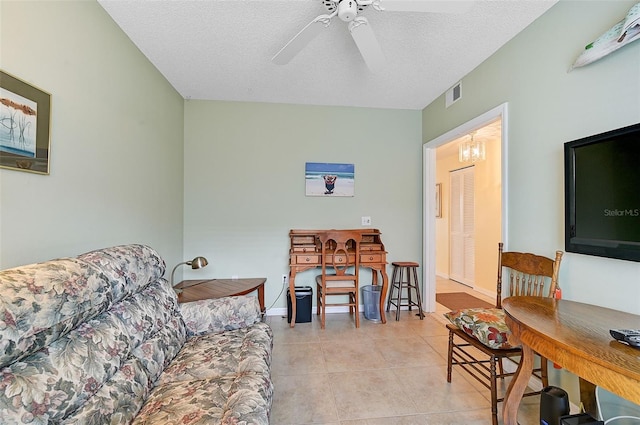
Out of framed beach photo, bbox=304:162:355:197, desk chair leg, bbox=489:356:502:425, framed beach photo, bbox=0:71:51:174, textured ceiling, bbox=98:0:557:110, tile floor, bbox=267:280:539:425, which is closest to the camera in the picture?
framed beach photo, bbox=0:71:51:174

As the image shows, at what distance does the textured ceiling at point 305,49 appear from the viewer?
6.27 feet

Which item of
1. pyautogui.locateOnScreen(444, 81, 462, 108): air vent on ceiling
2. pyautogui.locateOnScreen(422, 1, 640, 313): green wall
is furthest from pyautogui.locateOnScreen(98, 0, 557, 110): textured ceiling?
pyautogui.locateOnScreen(422, 1, 640, 313): green wall

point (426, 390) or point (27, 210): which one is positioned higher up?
point (27, 210)

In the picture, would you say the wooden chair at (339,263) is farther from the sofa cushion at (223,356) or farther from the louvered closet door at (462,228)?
the louvered closet door at (462,228)

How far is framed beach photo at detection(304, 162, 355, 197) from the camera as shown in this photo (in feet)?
11.8

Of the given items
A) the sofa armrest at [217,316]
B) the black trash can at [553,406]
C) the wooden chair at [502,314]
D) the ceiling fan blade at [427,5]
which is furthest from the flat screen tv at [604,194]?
the sofa armrest at [217,316]

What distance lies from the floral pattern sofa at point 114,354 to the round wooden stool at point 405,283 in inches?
84.3

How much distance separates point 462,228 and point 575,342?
447 cm

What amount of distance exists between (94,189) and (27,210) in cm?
51

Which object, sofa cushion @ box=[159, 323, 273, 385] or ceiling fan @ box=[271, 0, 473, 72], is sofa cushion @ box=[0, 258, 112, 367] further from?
ceiling fan @ box=[271, 0, 473, 72]

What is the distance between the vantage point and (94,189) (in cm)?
186

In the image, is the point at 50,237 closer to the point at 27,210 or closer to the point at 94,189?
the point at 27,210

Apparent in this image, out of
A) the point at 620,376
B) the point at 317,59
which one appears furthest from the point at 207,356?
the point at 317,59

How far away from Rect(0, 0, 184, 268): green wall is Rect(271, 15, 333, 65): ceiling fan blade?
119cm
